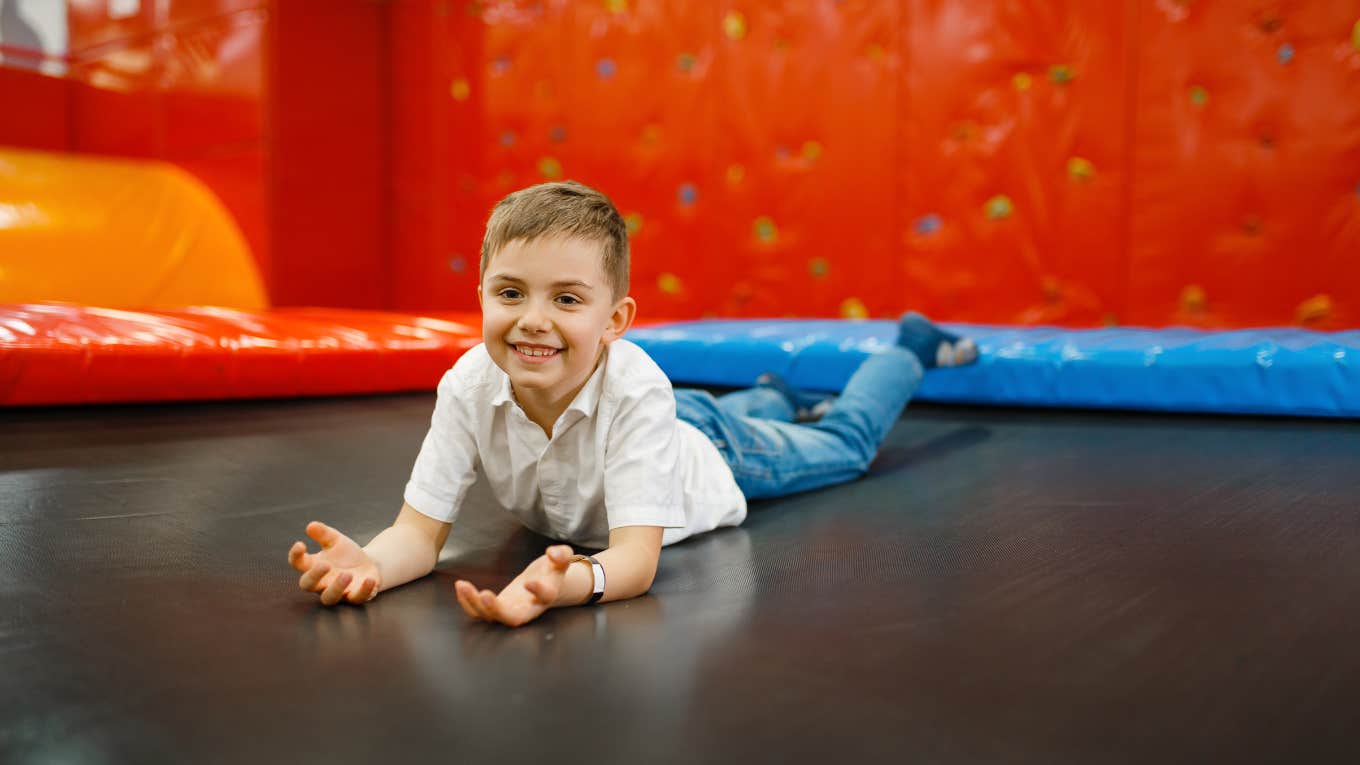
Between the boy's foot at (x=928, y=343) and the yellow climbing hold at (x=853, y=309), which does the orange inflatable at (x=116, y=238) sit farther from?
the boy's foot at (x=928, y=343)

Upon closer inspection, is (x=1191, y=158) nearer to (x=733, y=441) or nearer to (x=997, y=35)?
(x=997, y=35)

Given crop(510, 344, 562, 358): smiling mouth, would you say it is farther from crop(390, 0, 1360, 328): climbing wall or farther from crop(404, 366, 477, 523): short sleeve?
crop(390, 0, 1360, 328): climbing wall

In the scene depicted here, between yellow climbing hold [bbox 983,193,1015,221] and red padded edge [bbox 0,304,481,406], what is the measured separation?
167 cm

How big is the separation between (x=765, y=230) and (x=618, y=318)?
2587mm

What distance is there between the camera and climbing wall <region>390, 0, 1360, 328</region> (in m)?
2.84

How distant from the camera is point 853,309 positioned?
349cm

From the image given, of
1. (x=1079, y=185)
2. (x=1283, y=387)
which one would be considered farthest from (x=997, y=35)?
(x=1283, y=387)

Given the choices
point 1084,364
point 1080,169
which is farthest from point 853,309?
point 1084,364

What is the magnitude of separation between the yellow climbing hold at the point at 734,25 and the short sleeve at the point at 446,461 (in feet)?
9.14

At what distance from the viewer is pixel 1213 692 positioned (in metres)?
0.77

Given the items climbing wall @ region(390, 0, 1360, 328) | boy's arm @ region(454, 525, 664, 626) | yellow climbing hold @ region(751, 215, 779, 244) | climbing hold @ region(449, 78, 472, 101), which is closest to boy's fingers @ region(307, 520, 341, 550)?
boy's arm @ region(454, 525, 664, 626)

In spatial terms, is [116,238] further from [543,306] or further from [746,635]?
[746,635]

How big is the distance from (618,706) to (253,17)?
3823mm

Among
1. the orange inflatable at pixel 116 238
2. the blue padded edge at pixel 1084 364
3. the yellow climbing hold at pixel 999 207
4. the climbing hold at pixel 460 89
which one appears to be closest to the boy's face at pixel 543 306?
the blue padded edge at pixel 1084 364
